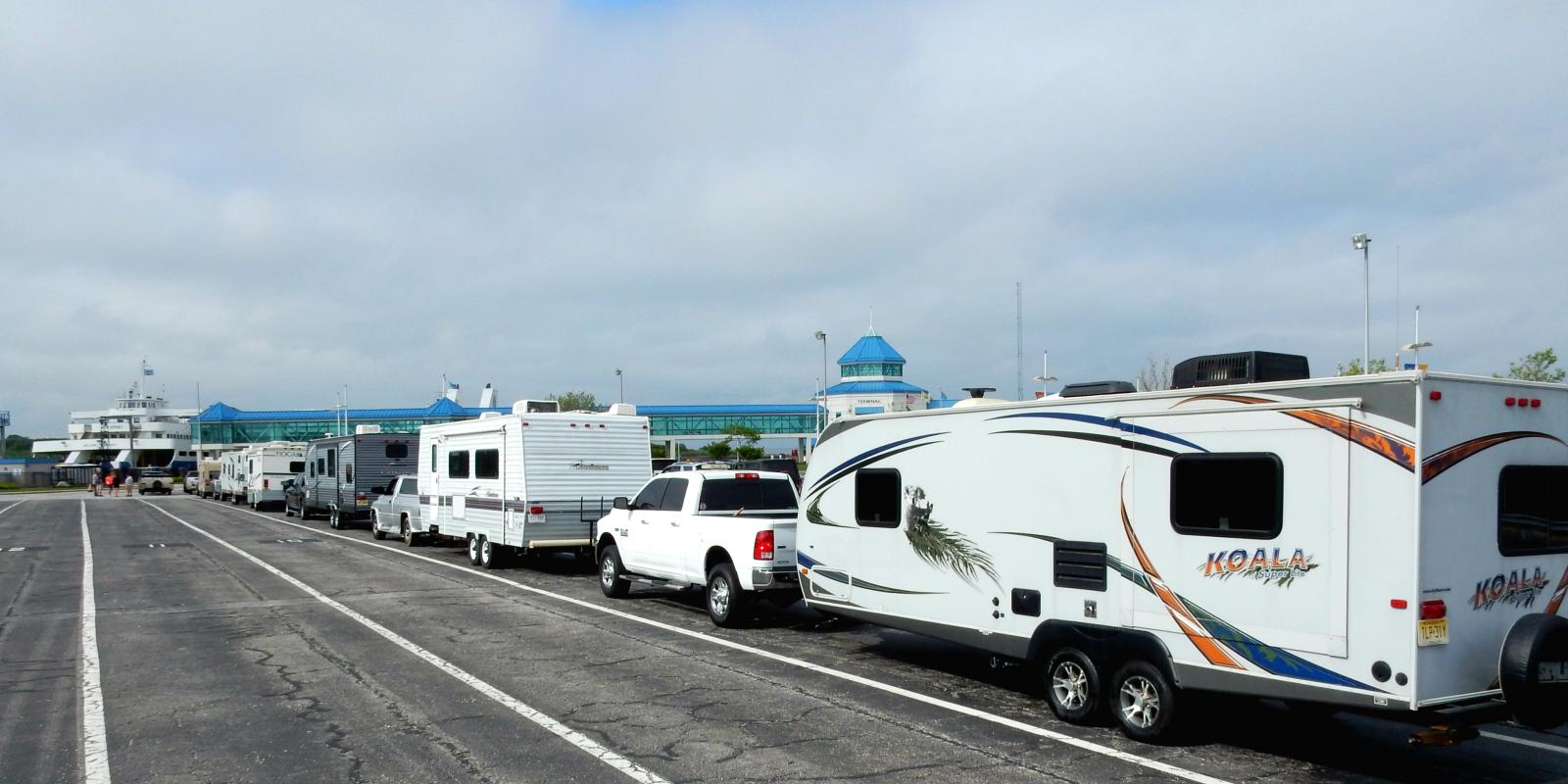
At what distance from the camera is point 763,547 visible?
42.3 feet

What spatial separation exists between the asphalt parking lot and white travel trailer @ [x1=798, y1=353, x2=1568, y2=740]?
0.80 metres

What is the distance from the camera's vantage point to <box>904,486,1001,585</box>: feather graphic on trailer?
951 centimetres

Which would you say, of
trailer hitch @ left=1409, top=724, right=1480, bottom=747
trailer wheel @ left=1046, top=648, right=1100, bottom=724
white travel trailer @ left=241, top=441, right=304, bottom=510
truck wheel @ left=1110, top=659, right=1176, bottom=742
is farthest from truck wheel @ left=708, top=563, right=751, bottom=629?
white travel trailer @ left=241, top=441, right=304, bottom=510

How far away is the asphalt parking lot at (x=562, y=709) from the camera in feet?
24.4

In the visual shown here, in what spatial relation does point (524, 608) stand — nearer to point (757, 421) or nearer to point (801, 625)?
point (801, 625)

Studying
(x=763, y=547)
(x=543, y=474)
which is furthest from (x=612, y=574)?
(x=763, y=547)

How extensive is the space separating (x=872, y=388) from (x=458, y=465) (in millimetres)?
51162

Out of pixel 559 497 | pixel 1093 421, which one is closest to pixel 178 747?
pixel 1093 421

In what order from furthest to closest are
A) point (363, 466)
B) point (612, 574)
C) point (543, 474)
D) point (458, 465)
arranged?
point (363, 466)
point (458, 465)
point (543, 474)
point (612, 574)

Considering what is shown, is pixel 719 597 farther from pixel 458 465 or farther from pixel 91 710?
pixel 458 465

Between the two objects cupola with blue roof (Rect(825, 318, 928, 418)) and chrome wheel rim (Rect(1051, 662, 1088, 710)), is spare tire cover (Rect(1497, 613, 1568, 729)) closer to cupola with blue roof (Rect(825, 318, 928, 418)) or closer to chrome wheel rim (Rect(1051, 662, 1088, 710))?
chrome wheel rim (Rect(1051, 662, 1088, 710))

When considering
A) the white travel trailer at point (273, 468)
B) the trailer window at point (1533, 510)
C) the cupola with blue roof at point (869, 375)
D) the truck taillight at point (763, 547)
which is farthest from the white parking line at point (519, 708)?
the cupola with blue roof at point (869, 375)

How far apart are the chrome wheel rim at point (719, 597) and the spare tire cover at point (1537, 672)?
847 cm

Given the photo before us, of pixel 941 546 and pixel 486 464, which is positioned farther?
pixel 486 464
